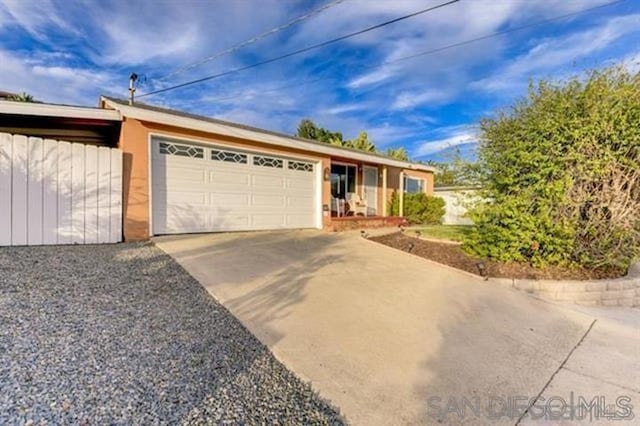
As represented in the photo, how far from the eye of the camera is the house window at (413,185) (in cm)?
1702

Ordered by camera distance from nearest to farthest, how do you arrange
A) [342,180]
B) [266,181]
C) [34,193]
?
[34,193] < [266,181] < [342,180]

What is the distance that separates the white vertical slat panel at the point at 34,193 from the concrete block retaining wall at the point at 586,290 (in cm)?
808

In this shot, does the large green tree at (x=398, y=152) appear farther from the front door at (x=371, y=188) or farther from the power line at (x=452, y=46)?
the front door at (x=371, y=188)

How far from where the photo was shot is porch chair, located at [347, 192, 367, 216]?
13.5 m

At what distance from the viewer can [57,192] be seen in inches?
239

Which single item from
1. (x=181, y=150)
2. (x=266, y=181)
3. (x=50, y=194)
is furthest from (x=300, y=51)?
(x=50, y=194)

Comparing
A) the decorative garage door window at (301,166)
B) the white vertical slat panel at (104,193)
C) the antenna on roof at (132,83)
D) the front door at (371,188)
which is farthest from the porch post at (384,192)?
the antenna on roof at (132,83)

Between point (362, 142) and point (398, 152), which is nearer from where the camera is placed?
point (362, 142)

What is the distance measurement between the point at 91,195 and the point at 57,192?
0.55 metres

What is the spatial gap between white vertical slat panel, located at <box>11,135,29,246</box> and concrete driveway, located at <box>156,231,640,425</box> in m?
2.51

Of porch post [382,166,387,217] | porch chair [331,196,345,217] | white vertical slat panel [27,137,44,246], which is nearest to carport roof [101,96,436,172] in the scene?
porch post [382,166,387,217]

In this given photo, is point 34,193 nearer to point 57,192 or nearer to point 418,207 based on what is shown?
point 57,192

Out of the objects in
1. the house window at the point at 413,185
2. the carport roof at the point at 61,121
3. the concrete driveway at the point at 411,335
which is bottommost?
the concrete driveway at the point at 411,335

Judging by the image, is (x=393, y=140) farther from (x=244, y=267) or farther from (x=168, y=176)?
(x=244, y=267)
